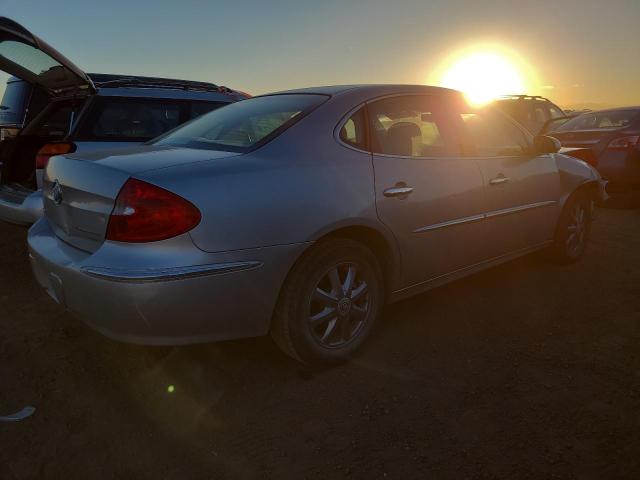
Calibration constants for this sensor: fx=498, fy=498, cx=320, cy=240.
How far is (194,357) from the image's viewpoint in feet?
9.53

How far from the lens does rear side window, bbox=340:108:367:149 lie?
2.78 meters

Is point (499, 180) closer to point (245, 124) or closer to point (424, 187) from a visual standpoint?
point (424, 187)

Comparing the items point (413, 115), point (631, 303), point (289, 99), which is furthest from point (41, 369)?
point (631, 303)

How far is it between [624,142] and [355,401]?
6.89 m

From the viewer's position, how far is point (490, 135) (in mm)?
3752

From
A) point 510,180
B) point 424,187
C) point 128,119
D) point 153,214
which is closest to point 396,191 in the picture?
point 424,187

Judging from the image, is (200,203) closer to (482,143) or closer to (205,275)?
(205,275)

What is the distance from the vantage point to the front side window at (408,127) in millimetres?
2969

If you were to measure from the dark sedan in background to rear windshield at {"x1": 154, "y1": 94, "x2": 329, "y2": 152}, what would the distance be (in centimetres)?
585

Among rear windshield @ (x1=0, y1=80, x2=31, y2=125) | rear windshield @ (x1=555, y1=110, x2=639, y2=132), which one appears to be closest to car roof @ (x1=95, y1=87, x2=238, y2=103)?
rear windshield @ (x1=0, y1=80, x2=31, y2=125)

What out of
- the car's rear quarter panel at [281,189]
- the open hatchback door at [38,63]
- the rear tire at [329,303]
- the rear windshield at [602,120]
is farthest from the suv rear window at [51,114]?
the rear windshield at [602,120]

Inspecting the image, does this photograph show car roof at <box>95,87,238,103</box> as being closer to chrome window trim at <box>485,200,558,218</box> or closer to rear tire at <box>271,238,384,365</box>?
rear tire at <box>271,238,384,365</box>

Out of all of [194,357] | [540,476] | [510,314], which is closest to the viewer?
[540,476]

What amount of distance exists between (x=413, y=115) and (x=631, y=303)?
7.04 feet
